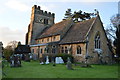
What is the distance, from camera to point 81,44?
2930cm

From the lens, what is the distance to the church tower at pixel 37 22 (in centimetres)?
4883

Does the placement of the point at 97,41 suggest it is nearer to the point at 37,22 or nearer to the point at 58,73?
the point at 58,73

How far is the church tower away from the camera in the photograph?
48.8m

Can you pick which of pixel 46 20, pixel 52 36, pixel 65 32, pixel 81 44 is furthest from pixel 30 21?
pixel 81 44

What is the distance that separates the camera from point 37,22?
50.4m

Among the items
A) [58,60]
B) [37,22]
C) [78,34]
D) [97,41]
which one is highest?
[37,22]

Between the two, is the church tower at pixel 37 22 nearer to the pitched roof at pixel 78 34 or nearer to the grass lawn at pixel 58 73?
the pitched roof at pixel 78 34

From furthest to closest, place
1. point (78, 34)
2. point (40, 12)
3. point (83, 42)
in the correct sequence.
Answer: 1. point (40, 12)
2. point (78, 34)
3. point (83, 42)

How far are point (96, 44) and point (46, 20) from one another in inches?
1065

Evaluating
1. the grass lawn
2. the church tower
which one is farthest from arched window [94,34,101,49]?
the church tower

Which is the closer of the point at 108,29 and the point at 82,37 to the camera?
the point at 82,37

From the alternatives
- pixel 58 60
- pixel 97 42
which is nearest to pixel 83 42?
pixel 97 42

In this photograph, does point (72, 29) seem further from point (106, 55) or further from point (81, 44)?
point (106, 55)

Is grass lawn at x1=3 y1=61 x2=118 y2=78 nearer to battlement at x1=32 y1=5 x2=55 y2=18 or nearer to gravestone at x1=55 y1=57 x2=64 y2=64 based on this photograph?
gravestone at x1=55 y1=57 x2=64 y2=64
